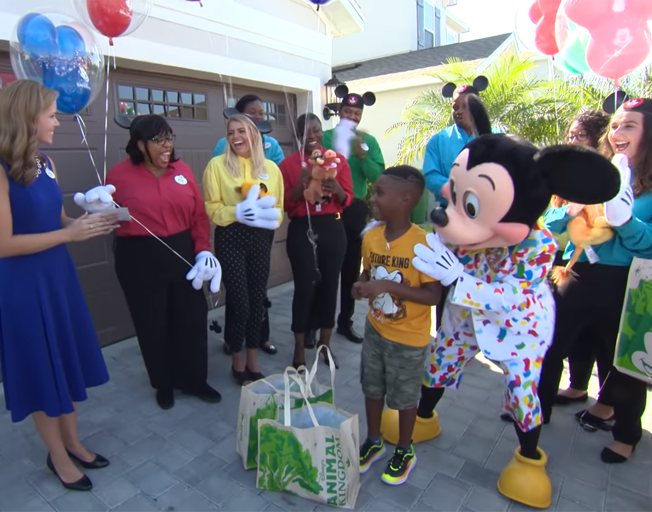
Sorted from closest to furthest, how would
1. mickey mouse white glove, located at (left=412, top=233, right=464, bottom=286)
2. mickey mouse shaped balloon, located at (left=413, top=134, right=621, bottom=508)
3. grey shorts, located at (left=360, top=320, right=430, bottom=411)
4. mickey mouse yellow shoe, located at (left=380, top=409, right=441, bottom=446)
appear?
mickey mouse shaped balloon, located at (left=413, top=134, right=621, bottom=508) → mickey mouse white glove, located at (left=412, top=233, right=464, bottom=286) → grey shorts, located at (left=360, top=320, right=430, bottom=411) → mickey mouse yellow shoe, located at (left=380, top=409, right=441, bottom=446)

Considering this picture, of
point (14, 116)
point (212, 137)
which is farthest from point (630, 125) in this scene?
point (212, 137)

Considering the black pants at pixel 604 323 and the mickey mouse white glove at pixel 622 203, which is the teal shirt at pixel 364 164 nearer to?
the black pants at pixel 604 323

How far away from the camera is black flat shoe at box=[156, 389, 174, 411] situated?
118 inches

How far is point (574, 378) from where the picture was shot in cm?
299

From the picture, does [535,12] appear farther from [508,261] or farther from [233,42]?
[233,42]

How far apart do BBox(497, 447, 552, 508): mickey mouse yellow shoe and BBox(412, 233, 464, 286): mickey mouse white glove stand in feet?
3.21

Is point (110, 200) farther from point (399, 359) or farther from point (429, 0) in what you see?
point (429, 0)

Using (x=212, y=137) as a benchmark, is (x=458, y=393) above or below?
below

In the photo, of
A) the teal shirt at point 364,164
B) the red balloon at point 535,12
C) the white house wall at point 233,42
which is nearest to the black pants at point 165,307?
the teal shirt at point 364,164

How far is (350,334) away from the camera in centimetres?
411

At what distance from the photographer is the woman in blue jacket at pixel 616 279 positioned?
216 cm

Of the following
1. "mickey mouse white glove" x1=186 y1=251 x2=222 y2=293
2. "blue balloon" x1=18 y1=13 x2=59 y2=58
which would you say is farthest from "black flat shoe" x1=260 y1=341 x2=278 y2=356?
"blue balloon" x1=18 y1=13 x2=59 y2=58

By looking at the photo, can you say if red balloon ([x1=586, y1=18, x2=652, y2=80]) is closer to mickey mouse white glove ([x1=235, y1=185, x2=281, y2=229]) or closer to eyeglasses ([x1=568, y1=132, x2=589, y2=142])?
eyeglasses ([x1=568, y1=132, x2=589, y2=142])

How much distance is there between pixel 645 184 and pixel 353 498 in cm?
204
